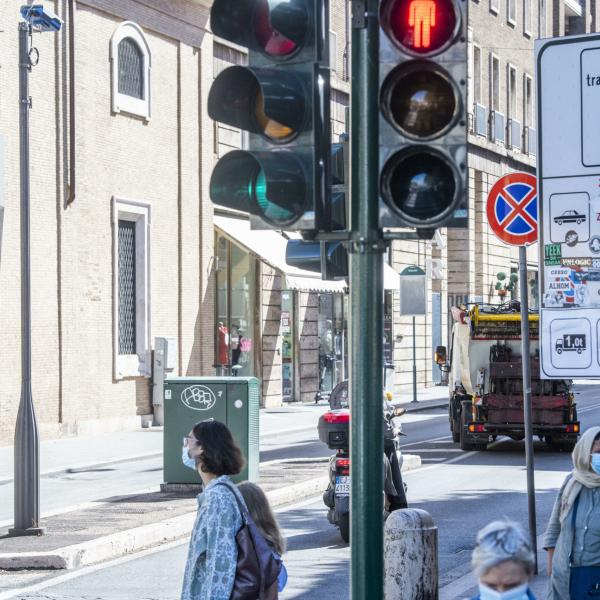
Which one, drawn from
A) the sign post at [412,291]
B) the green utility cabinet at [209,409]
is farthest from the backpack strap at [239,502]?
the sign post at [412,291]

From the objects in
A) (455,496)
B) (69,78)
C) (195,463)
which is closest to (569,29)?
(69,78)

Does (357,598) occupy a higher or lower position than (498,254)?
lower

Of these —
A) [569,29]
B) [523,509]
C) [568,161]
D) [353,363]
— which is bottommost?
[523,509]

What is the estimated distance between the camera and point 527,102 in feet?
168

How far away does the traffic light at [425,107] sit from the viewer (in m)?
5.12

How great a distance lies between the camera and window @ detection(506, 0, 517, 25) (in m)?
48.2

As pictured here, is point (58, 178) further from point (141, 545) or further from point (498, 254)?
point (498, 254)

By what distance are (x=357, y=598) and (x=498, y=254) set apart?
43.6m

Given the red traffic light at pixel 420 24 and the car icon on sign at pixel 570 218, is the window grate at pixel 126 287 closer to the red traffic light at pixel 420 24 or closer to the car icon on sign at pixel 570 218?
the car icon on sign at pixel 570 218

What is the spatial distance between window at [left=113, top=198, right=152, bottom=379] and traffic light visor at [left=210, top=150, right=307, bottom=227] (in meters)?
20.8

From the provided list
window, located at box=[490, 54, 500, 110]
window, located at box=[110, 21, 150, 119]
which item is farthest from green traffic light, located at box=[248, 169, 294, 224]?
window, located at box=[490, 54, 500, 110]

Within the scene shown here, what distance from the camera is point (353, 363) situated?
215 inches

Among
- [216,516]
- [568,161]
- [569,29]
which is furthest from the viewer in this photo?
[569,29]

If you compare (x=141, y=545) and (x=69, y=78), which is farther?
(x=69, y=78)
